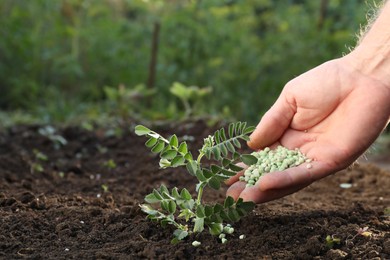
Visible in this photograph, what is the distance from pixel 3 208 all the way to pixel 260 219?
35.9 inches

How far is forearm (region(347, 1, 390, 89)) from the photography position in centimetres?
245

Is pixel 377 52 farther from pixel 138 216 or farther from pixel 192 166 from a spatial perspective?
pixel 138 216

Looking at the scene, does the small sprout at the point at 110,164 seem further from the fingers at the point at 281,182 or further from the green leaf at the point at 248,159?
the green leaf at the point at 248,159

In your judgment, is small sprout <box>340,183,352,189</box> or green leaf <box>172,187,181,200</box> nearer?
green leaf <box>172,187,181,200</box>

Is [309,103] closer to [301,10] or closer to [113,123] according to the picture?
[113,123]

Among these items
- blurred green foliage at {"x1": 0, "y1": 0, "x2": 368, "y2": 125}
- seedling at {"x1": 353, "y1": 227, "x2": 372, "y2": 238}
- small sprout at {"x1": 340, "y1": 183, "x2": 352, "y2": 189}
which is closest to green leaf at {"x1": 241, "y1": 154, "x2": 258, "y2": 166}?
seedling at {"x1": 353, "y1": 227, "x2": 372, "y2": 238}

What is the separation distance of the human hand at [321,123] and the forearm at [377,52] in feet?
0.07

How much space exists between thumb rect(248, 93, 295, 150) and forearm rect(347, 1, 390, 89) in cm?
30

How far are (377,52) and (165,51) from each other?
3898 mm

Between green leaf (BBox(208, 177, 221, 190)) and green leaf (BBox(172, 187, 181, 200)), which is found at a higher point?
green leaf (BBox(208, 177, 221, 190))

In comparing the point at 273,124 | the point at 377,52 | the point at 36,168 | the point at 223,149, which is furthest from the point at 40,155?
the point at 377,52

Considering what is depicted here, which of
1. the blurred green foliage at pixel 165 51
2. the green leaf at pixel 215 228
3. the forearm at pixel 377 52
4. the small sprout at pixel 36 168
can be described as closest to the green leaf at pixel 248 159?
the green leaf at pixel 215 228

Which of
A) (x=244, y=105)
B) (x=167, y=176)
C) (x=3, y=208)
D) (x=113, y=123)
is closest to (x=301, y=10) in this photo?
(x=244, y=105)

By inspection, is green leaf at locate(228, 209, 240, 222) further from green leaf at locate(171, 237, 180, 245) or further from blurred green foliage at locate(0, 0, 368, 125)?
blurred green foliage at locate(0, 0, 368, 125)
